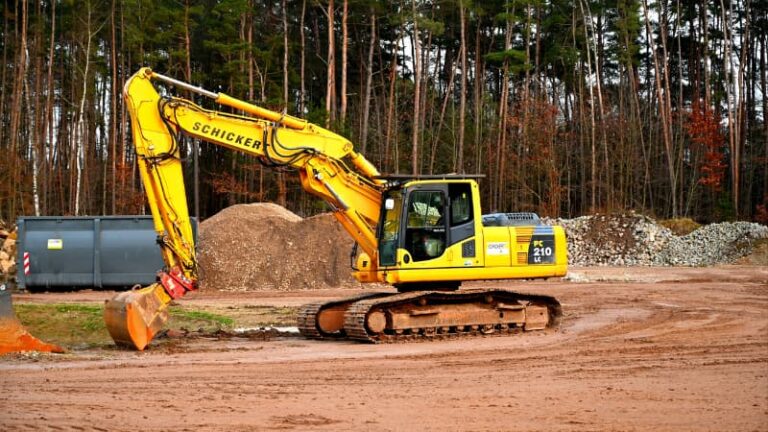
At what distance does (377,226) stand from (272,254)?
43.7 ft

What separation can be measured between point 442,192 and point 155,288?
184 inches

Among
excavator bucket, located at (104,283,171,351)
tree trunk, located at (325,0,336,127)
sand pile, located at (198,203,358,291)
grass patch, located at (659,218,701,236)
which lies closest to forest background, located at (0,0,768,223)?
tree trunk, located at (325,0,336,127)

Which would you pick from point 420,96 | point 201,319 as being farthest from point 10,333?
point 420,96

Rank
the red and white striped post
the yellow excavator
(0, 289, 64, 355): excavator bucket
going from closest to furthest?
(0, 289, 64, 355): excavator bucket, the yellow excavator, the red and white striped post

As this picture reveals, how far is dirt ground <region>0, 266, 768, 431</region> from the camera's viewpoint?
8336 millimetres

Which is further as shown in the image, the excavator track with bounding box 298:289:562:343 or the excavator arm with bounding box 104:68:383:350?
the excavator track with bounding box 298:289:562:343

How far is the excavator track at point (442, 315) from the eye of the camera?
14711 mm

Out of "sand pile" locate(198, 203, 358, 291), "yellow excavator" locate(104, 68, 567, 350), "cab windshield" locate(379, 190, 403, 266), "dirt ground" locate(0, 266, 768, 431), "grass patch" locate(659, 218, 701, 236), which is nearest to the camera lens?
"dirt ground" locate(0, 266, 768, 431)

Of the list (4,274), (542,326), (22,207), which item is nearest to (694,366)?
(542,326)

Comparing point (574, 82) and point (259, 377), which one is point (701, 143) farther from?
point (259, 377)

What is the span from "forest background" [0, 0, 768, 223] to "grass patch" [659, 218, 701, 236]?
9.99 feet

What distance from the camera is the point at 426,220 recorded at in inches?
587

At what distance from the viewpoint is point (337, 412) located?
879 cm

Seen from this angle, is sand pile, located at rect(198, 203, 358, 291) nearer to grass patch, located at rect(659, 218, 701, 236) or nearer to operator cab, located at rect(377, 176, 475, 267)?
operator cab, located at rect(377, 176, 475, 267)
